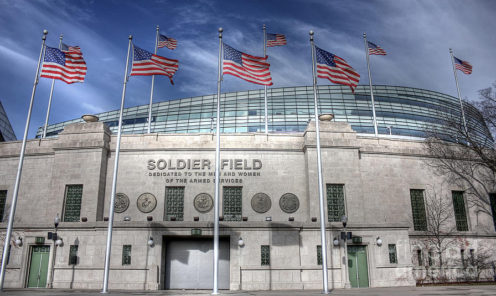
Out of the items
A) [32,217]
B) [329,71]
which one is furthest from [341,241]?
[32,217]

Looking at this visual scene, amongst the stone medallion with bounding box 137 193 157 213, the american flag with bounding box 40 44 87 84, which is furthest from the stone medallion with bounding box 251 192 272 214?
the american flag with bounding box 40 44 87 84

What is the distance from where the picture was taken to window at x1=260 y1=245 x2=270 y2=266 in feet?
80.0

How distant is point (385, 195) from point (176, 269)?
16.7 m

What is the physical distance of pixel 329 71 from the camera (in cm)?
2358

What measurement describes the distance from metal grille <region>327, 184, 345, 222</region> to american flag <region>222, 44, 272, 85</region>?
392 inches

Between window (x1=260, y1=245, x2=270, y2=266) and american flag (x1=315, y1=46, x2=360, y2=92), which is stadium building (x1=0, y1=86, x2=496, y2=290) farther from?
american flag (x1=315, y1=46, x2=360, y2=92)

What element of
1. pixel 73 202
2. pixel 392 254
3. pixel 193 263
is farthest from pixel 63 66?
pixel 392 254

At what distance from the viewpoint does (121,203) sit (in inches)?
1137

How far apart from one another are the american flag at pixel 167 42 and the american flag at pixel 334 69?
A: 15.8 meters

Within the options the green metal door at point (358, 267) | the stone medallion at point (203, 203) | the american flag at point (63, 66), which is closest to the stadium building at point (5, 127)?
the american flag at point (63, 66)

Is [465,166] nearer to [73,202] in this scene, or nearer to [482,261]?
[482,261]

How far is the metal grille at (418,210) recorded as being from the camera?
30.5 meters

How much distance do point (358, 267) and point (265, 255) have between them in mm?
6225

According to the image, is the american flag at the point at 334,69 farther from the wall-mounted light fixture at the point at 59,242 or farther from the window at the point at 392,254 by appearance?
the wall-mounted light fixture at the point at 59,242
